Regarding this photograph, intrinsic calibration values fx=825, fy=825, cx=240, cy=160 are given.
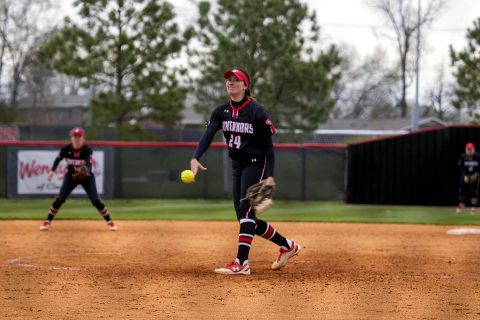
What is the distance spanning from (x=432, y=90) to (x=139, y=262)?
43163 mm

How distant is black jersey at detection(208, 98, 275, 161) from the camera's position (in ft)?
26.3

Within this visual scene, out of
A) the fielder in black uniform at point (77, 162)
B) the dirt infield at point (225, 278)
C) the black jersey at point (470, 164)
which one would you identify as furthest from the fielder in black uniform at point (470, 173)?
the fielder in black uniform at point (77, 162)

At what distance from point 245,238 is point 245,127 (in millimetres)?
1097

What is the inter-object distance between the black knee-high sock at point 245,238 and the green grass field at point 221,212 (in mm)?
9130

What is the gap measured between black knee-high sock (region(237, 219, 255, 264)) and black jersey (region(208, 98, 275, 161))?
25.2 inches

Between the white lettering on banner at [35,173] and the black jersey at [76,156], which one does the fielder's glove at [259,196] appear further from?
the white lettering on banner at [35,173]

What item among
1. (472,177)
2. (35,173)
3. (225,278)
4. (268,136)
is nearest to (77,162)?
(268,136)

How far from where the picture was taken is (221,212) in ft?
64.0

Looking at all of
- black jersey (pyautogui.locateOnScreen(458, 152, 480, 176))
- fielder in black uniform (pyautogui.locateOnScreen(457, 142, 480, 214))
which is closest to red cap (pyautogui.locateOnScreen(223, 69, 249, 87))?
fielder in black uniform (pyautogui.locateOnScreen(457, 142, 480, 214))

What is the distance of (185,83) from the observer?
29453mm

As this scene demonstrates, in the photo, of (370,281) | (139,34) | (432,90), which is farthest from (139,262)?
(432,90)

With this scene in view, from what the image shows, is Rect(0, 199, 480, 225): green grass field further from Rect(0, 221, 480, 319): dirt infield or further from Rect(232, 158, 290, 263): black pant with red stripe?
Rect(232, 158, 290, 263): black pant with red stripe

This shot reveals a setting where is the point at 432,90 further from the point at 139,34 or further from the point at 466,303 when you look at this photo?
the point at 466,303

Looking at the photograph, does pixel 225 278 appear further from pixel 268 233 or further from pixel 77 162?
pixel 77 162
